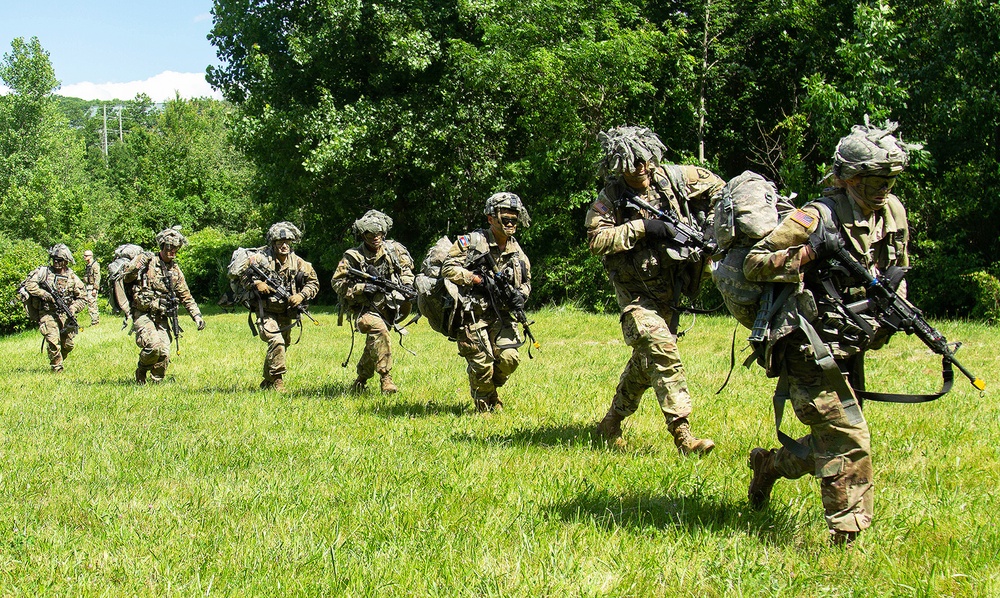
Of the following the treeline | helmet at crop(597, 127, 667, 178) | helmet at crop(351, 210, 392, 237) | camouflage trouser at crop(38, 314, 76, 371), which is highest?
the treeline

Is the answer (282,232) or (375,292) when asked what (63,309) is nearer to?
(282,232)

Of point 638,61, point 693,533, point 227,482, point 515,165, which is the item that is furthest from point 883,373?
point 515,165

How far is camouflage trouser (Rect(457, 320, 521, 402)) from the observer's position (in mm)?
7664

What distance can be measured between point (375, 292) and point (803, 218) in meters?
6.28

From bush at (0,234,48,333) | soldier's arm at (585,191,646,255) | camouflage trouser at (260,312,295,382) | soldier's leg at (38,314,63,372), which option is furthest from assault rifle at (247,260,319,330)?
bush at (0,234,48,333)

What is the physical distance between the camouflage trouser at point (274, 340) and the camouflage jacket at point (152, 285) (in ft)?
4.18

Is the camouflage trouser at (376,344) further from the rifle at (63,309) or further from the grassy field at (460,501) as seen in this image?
the rifle at (63,309)

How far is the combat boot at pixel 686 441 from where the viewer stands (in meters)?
5.80

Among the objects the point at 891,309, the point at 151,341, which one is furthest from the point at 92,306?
the point at 891,309

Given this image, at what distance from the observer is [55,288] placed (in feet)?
49.0

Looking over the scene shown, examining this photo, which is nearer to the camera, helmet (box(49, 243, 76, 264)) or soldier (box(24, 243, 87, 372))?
soldier (box(24, 243, 87, 372))

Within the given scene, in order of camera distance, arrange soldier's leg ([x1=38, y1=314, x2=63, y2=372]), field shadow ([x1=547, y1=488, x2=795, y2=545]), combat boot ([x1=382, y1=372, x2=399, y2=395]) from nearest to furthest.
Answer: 1. field shadow ([x1=547, y1=488, x2=795, y2=545])
2. combat boot ([x1=382, y1=372, x2=399, y2=395])
3. soldier's leg ([x1=38, y1=314, x2=63, y2=372])

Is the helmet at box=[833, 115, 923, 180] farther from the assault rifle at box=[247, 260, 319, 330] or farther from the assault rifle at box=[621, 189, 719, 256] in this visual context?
the assault rifle at box=[247, 260, 319, 330]

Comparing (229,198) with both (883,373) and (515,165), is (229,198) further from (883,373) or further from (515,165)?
(883,373)
